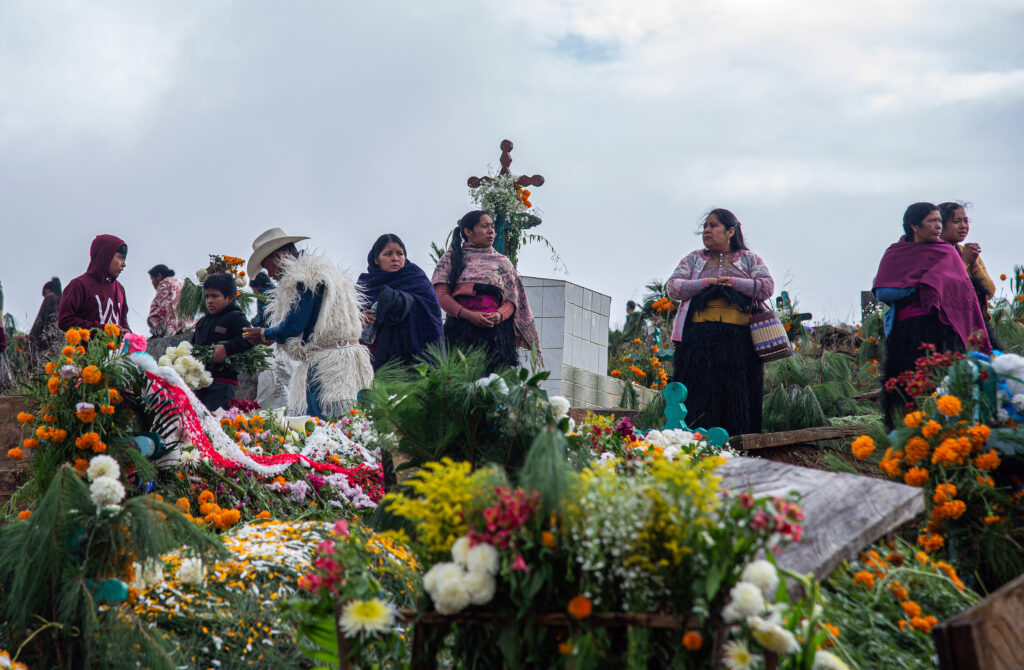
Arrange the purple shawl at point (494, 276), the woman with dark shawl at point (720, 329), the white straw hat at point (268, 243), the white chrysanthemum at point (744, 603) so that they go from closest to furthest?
the white chrysanthemum at point (744, 603)
the woman with dark shawl at point (720, 329)
the purple shawl at point (494, 276)
the white straw hat at point (268, 243)

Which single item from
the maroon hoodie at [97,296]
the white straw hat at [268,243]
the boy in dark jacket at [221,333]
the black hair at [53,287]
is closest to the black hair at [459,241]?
the white straw hat at [268,243]

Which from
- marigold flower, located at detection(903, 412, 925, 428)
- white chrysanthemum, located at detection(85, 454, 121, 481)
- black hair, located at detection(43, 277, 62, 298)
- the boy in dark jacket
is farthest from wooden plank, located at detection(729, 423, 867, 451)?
black hair, located at detection(43, 277, 62, 298)

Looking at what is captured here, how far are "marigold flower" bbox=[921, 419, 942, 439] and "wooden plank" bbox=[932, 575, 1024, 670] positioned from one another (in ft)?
4.58

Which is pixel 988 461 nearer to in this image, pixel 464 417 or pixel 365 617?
pixel 464 417

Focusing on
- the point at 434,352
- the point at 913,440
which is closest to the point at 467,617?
the point at 434,352

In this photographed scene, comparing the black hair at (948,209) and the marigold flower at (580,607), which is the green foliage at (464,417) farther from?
the black hair at (948,209)

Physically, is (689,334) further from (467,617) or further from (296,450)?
(467,617)

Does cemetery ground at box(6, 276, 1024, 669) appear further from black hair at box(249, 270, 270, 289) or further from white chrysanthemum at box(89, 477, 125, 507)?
black hair at box(249, 270, 270, 289)

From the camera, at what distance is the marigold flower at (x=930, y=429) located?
3.56m

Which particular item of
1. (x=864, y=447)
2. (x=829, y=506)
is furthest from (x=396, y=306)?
(x=829, y=506)

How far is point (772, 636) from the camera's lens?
1908mm

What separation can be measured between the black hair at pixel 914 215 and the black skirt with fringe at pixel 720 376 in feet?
3.73

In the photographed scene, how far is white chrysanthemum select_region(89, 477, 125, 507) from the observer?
2.78 meters

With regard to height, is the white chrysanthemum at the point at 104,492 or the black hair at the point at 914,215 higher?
the black hair at the point at 914,215
